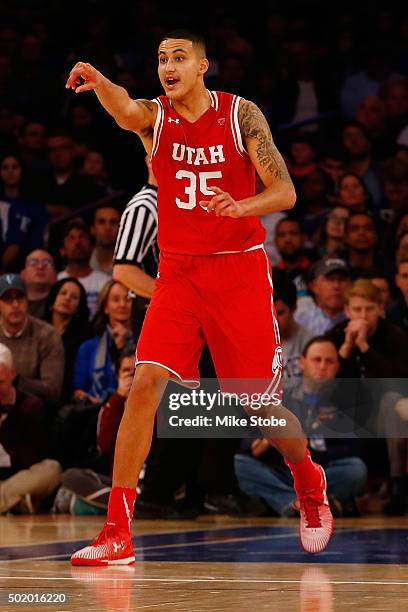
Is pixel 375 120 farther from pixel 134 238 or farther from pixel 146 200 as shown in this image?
pixel 134 238

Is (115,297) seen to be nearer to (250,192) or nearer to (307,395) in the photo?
(307,395)

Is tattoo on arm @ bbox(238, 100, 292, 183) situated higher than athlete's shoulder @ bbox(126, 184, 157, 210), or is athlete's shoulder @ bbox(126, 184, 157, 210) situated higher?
athlete's shoulder @ bbox(126, 184, 157, 210)

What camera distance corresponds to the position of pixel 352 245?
959 centimetres

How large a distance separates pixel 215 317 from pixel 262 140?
734 millimetres

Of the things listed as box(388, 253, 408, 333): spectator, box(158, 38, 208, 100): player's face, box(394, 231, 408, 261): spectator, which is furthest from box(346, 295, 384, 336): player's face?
box(158, 38, 208, 100): player's face

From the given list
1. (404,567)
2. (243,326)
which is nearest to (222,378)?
(243,326)

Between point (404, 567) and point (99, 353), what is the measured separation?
13.9ft

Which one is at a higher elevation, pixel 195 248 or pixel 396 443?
pixel 195 248

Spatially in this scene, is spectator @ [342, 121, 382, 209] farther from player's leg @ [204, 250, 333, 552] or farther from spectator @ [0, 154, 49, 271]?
player's leg @ [204, 250, 333, 552]

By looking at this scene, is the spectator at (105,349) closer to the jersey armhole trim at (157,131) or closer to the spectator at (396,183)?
the spectator at (396,183)

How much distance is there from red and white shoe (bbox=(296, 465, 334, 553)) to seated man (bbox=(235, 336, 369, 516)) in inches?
84.1

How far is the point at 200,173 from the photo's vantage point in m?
5.24

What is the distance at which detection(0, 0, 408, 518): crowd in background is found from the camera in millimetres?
8078

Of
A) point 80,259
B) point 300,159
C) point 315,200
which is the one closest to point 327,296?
point 315,200
